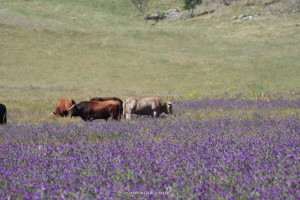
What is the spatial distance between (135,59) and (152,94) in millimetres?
16109

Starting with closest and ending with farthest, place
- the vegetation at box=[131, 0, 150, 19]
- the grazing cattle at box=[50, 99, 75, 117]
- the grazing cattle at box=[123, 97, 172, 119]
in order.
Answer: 1. the grazing cattle at box=[123, 97, 172, 119]
2. the grazing cattle at box=[50, 99, 75, 117]
3. the vegetation at box=[131, 0, 150, 19]

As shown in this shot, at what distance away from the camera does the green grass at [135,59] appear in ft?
96.3

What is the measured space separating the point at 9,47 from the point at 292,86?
96.0ft

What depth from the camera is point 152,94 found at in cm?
2748

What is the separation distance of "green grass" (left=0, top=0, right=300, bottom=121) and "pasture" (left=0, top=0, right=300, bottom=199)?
5.5 inches

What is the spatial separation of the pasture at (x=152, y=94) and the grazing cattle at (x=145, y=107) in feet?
2.93

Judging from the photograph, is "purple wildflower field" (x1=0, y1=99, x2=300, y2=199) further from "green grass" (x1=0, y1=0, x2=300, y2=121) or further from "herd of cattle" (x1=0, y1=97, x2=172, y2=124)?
"green grass" (x1=0, y1=0, x2=300, y2=121)

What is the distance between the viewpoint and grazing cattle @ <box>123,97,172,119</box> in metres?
15.6

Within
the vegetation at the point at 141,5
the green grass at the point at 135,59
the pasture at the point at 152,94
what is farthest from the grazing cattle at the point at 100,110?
the vegetation at the point at 141,5

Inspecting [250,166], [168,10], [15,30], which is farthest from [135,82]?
[168,10]

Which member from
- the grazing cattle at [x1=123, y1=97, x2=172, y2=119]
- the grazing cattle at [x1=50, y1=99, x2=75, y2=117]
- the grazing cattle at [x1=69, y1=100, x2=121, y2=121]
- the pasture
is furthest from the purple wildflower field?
the grazing cattle at [x1=50, y1=99, x2=75, y2=117]

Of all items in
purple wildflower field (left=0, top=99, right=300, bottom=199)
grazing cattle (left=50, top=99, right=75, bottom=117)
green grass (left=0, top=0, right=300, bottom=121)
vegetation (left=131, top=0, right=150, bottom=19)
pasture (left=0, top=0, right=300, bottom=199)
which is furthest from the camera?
vegetation (left=131, top=0, right=150, bottom=19)

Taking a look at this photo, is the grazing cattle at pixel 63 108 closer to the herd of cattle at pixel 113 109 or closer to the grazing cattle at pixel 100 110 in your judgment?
the herd of cattle at pixel 113 109

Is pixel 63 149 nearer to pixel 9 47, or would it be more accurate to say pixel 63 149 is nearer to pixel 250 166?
pixel 250 166
